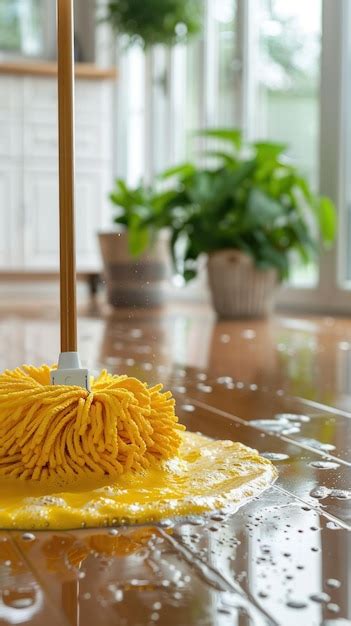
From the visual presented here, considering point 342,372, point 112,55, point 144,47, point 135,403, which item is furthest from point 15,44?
point 135,403

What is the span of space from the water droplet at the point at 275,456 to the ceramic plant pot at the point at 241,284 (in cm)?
213

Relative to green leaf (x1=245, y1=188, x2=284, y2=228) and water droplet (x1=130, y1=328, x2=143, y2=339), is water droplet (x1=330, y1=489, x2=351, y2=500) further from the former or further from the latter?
green leaf (x1=245, y1=188, x2=284, y2=228)

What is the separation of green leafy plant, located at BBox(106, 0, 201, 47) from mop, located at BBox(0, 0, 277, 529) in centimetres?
324

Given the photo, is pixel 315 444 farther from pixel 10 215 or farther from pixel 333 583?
pixel 10 215

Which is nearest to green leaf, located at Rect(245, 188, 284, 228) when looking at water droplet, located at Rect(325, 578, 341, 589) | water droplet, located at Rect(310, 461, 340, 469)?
water droplet, located at Rect(310, 461, 340, 469)

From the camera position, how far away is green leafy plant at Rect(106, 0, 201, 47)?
4.02 meters

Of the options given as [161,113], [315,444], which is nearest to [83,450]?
[315,444]

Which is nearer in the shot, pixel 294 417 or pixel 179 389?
pixel 294 417

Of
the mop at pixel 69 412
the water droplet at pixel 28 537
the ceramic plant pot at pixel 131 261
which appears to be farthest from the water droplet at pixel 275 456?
the ceramic plant pot at pixel 131 261

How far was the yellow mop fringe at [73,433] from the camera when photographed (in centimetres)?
81

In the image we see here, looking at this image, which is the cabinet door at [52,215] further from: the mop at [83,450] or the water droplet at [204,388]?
the mop at [83,450]

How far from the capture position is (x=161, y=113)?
4.49 meters

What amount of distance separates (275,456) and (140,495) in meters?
0.24

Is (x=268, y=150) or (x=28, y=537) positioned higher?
(x=268, y=150)
